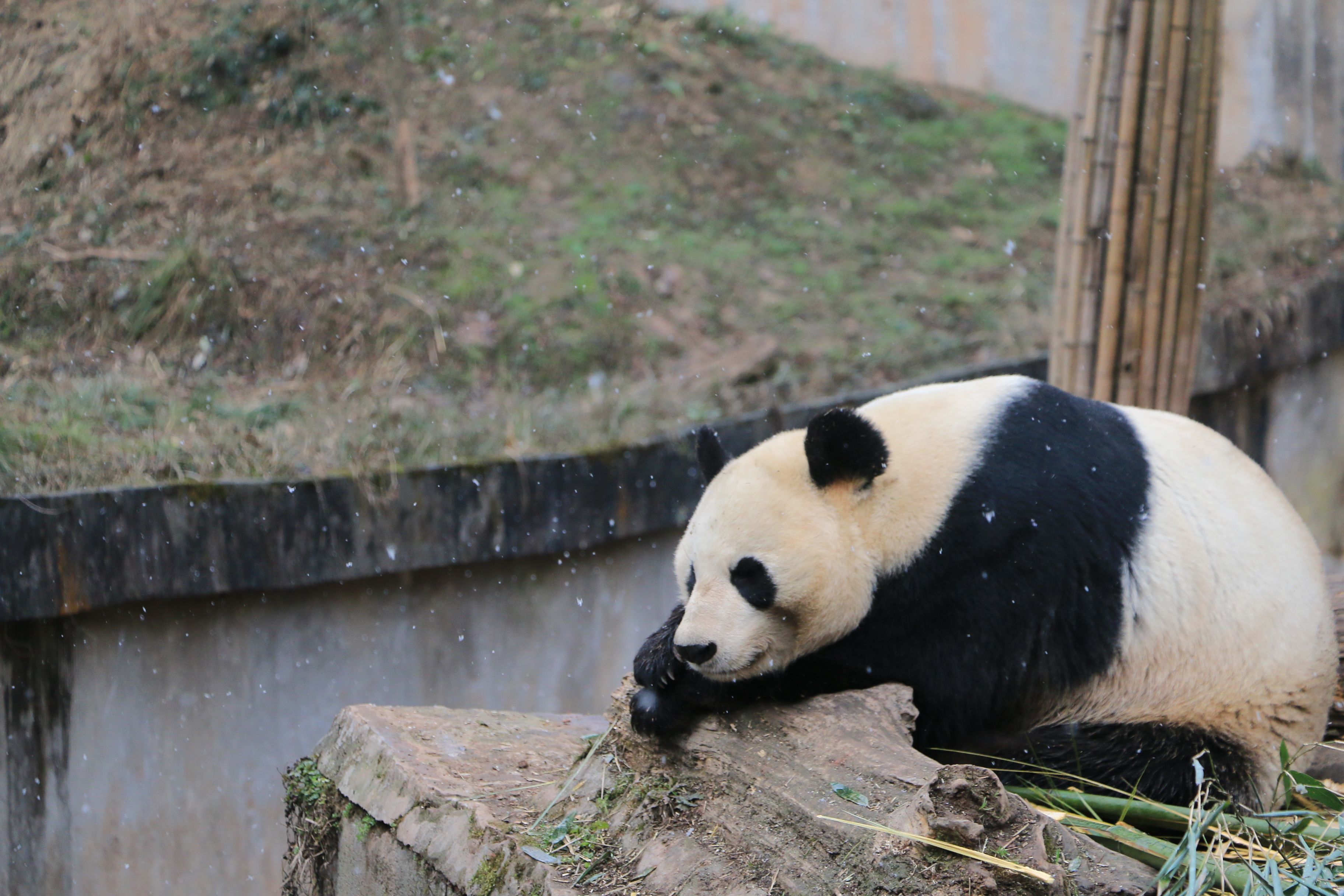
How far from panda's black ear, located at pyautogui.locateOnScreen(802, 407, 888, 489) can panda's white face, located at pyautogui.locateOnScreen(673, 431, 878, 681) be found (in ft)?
0.14

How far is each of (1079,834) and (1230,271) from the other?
6600 millimetres

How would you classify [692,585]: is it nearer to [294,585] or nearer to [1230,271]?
[294,585]

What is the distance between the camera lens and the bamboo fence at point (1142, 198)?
446 cm

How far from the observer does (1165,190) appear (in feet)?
14.6

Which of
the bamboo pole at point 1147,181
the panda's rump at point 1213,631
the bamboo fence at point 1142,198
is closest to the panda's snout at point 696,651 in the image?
the panda's rump at point 1213,631

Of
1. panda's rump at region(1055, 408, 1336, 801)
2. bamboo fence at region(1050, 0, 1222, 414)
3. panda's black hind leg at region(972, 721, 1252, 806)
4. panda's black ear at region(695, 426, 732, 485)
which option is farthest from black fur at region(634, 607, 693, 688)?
bamboo fence at region(1050, 0, 1222, 414)

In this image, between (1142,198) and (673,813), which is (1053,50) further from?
(673,813)

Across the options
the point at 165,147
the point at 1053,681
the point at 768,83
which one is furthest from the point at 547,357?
the point at 1053,681

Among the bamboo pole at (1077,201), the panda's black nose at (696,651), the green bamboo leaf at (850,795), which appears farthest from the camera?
the bamboo pole at (1077,201)

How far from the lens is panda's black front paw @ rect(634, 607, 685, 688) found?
259 centimetres

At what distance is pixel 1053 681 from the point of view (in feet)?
8.84

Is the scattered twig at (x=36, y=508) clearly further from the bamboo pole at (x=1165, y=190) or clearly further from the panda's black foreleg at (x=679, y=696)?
the bamboo pole at (x=1165, y=190)

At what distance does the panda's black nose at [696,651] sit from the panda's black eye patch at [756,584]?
6.0 inches

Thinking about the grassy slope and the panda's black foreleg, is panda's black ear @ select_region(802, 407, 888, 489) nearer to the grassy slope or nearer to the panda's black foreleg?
the panda's black foreleg
